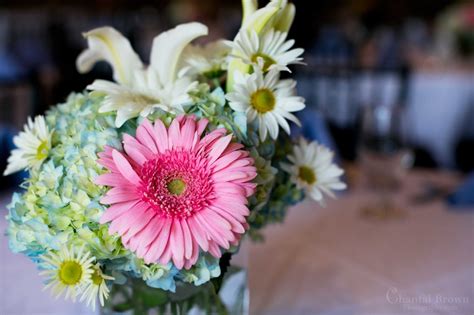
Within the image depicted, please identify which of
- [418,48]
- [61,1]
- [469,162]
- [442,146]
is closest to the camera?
[469,162]

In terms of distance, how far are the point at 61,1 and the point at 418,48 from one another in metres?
3.53

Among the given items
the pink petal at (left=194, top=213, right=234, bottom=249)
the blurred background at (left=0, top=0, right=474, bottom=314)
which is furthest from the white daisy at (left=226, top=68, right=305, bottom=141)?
the blurred background at (left=0, top=0, right=474, bottom=314)

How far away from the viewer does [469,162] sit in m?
1.91

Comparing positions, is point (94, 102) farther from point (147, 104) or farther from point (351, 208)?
point (351, 208)

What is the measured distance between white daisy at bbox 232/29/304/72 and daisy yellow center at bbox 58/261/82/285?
25 cm

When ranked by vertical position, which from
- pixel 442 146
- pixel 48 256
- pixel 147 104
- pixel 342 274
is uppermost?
pixel 147 104

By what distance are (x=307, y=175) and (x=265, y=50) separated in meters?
0.16

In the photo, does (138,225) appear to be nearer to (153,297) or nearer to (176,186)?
(176,186)

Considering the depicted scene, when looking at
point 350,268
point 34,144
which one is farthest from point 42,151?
point 350,268

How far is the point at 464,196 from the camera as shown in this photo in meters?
1.09

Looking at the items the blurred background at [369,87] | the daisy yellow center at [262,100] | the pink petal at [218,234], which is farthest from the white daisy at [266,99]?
the blurred background at [369,87]

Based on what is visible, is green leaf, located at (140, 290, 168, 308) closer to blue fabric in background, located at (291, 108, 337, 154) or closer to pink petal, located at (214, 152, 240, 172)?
pink petal, located at (214, 152, 240, 172)

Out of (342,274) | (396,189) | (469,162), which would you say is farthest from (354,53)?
(342,274)

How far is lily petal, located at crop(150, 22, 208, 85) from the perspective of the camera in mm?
572
